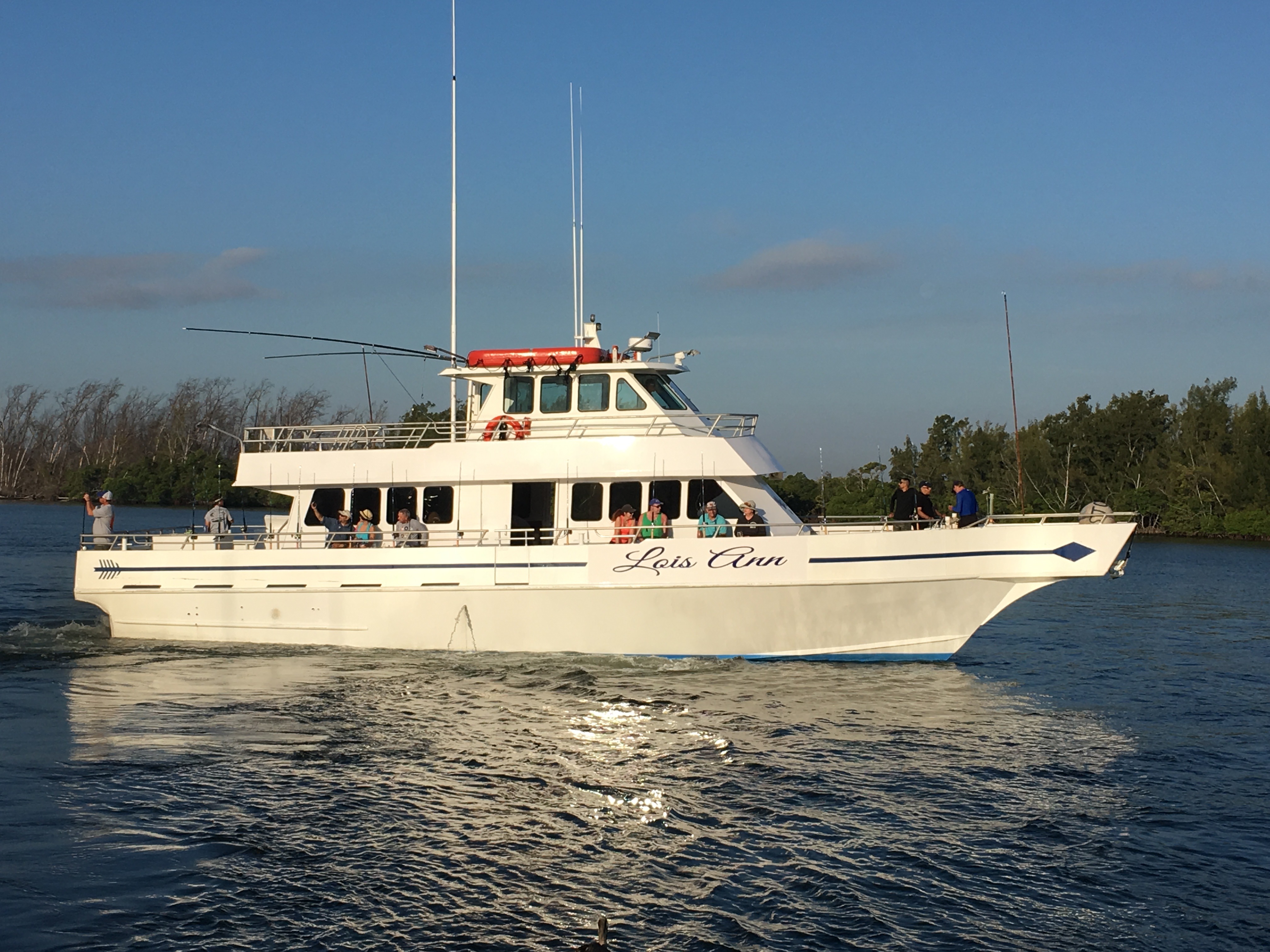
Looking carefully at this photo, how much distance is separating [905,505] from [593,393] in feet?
17.2

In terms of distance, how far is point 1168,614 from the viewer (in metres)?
28.0

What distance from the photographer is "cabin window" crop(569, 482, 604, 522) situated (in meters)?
17.6

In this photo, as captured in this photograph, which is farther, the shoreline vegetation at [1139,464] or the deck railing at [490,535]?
the shoreline vegetation at [1139,464]

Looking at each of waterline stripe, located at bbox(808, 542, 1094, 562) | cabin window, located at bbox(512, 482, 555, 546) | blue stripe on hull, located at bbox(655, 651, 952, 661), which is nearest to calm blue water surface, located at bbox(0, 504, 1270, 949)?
blue stripe on hull, located at bbox(655, 651, 952, 661)

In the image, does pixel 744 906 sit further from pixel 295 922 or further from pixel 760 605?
pixel 760 605

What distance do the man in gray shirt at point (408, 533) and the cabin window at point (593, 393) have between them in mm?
3152

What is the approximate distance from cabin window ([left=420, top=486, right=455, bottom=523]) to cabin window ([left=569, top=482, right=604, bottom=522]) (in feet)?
6.58

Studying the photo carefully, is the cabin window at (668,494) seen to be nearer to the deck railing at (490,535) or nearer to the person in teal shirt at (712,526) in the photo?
the deck railing at (490,535)

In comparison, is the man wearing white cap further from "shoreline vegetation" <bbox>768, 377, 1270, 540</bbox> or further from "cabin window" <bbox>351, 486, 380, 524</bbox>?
"shoreline vegetation" <bbox>768, 377, 1270, 540</bbox>

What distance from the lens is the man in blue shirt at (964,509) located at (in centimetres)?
1648

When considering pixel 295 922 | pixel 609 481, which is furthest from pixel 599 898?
pixel 609 481

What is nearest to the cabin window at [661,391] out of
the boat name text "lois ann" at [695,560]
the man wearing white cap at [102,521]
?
the boat name text "lois ann" at [695,560]

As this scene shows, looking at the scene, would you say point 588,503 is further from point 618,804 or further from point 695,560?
point 618,804

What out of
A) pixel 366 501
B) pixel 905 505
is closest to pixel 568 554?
pixel 366 501
